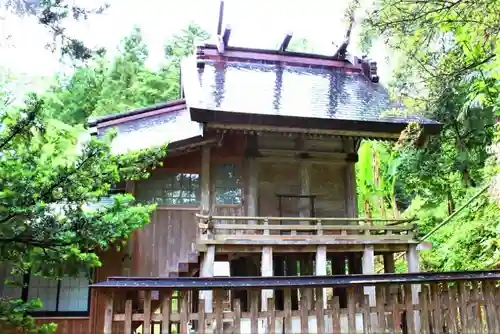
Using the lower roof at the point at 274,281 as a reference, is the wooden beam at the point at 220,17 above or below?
above

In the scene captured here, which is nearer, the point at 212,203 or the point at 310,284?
the point at 310,284

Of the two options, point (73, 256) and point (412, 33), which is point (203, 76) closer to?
point (412, 33)

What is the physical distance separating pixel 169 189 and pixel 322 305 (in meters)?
5.43

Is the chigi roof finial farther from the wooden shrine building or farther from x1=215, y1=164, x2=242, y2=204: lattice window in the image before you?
x1=215, y1=164, x2=242, y2=204: lattice window

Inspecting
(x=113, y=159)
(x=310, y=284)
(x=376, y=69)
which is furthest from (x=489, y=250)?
(x=113, y=159)

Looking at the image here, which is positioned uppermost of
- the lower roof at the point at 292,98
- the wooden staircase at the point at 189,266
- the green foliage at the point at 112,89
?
the green foliage at the point at 112,89

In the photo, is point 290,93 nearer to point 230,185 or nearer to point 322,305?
point 230,185

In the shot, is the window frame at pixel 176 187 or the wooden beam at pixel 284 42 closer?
the window frame at pixel 176 187

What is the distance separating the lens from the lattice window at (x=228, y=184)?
9.66m

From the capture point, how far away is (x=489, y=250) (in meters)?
11.2

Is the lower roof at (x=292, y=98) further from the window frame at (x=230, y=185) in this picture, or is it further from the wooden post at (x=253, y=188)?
A: the window frame at (x=230, y=185)

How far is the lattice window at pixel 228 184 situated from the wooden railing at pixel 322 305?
426 cm

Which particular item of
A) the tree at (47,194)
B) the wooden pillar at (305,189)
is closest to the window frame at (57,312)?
the tree at (47,194)

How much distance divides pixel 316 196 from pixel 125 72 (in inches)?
672
